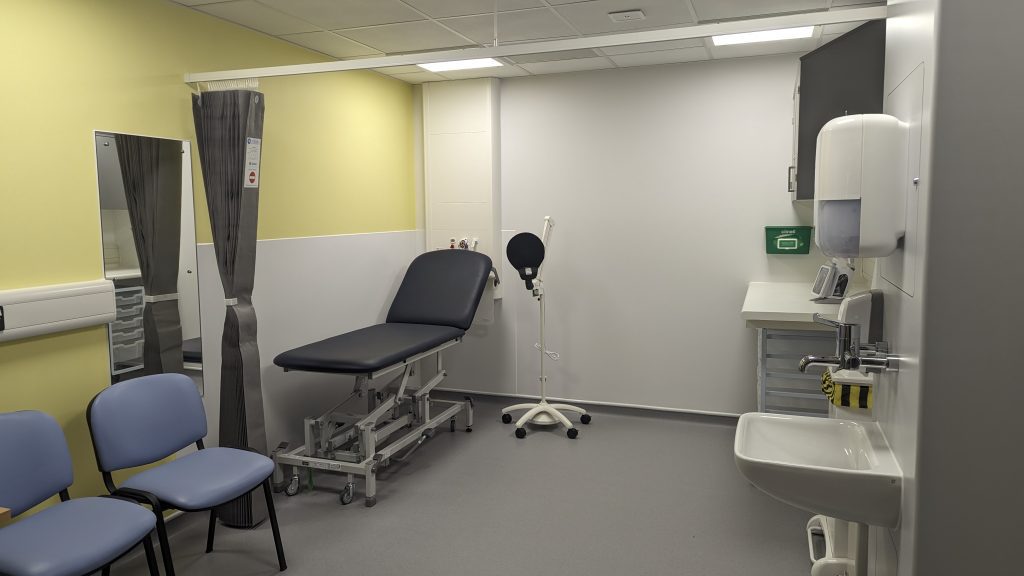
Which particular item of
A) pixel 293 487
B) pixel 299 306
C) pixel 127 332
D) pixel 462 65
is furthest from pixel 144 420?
pixel 462 65

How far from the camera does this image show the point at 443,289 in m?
4.68

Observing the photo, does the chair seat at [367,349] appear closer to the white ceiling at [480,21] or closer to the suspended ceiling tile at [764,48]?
the white ceiling at [480,21]

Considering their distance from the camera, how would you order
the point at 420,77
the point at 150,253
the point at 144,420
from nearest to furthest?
the point at 144,420 → the point at 150,253 → the point at 420,77

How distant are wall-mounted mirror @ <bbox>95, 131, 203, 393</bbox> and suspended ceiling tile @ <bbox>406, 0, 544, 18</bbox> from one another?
54.1 inches

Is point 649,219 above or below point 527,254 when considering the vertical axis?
above

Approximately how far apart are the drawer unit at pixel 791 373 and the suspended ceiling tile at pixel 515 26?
2060mm

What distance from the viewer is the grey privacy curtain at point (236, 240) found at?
10.5 feet

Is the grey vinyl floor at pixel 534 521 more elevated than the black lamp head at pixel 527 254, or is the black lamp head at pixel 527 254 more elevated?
the black lamp head at pixel 527 254

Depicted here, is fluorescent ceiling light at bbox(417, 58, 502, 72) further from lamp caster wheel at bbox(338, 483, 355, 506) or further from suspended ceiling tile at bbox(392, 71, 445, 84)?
lamp caster wheel at bbox(338, 483, 355, 506)

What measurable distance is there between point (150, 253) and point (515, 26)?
7.34 ft

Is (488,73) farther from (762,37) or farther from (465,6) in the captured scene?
(762,37)

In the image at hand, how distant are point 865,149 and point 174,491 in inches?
102

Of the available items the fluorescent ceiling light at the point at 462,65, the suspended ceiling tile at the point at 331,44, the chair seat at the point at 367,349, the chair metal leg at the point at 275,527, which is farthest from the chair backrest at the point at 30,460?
the fluorescent ceiling light at the point at 462,65

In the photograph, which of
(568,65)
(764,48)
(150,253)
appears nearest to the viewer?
(150,253)
